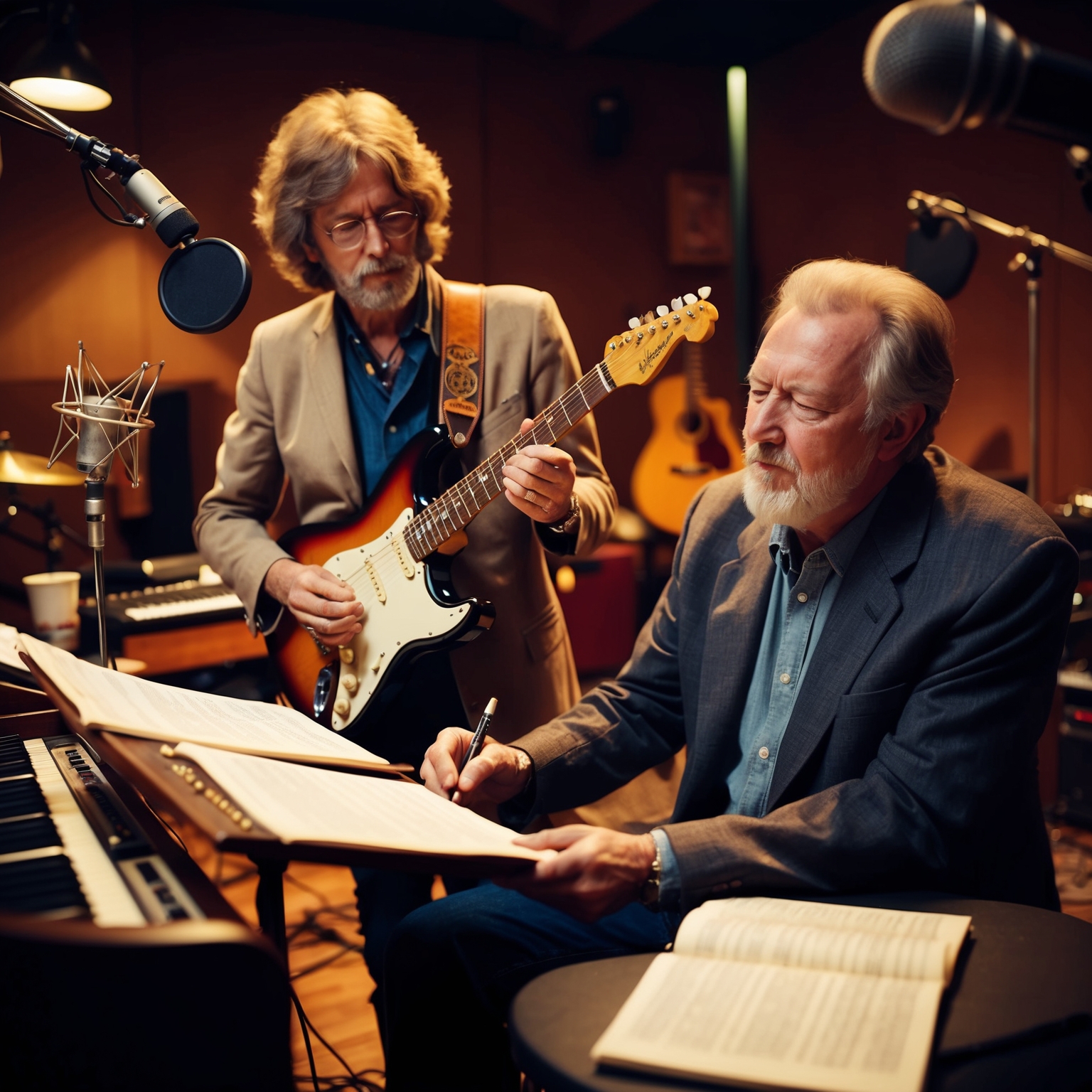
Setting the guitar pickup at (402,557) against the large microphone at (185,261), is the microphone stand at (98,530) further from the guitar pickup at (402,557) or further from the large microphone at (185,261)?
the guitar pickup at (402,557)

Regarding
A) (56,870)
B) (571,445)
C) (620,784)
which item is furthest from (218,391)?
(56,870)

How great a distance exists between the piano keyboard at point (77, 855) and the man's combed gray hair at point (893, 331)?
104cm

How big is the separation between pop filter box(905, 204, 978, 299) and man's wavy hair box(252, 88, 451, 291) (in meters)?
2.03

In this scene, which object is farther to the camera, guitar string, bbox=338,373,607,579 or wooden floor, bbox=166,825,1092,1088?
wooden floor, bbox=166,825,1092,1088

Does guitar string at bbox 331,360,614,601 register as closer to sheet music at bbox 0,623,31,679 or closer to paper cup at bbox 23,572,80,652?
sheet music at bbox 0,623,31,679

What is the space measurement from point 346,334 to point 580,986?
4.57ft

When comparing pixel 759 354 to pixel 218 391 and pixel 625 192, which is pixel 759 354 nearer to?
pixel 218 391

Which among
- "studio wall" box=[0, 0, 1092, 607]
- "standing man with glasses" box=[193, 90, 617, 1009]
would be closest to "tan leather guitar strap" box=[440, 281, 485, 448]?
"standing man with glasses" box=[193, 90, 617, 1009]

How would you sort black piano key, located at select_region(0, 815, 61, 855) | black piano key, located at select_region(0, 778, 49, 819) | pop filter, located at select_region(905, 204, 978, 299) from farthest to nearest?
1. pop filter, located at select_region(905, 204, 978, 299)
2. black piano key, located at select_region(0, 778, 49, 819)
3. black piano key, located at select_region(0, 815, 61, 855)

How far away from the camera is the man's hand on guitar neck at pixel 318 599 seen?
187cm

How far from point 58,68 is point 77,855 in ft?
7.82

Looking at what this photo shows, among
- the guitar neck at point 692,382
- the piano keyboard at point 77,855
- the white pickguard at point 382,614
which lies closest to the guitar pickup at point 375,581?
the white pickguard at point 382,614

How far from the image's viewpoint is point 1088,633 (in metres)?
3.08

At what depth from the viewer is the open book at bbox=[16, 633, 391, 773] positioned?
3.38 ft
